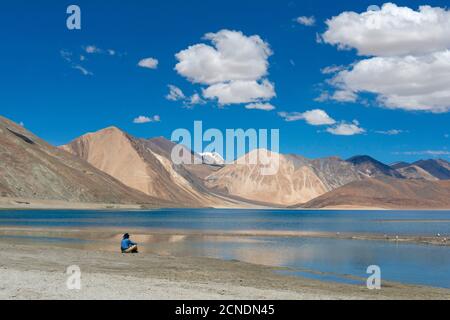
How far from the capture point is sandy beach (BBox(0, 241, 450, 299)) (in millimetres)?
20234

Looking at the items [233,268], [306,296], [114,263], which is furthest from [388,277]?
[114,263]

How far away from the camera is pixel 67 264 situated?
32.2 meters

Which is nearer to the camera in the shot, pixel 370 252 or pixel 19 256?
pixel 19 256

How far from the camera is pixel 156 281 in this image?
25.1 m

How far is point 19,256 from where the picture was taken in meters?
35.1

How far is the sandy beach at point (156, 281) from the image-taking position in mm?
20234
